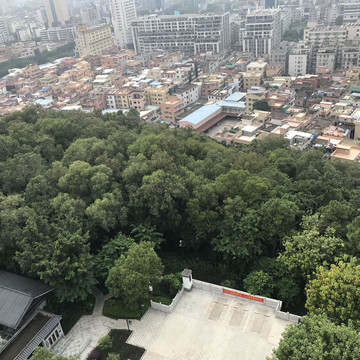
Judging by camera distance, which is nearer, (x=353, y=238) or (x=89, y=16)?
(x=353, y=238)

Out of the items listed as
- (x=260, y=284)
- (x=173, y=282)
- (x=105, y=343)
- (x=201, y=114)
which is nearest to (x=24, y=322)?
(x=105, y=343)

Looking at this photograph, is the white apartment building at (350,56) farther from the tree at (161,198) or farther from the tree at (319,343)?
the tree at (319,343)

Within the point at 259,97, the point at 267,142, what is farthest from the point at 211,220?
the point at 259,97

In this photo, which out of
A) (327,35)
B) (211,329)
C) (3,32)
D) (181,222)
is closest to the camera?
(211,329)

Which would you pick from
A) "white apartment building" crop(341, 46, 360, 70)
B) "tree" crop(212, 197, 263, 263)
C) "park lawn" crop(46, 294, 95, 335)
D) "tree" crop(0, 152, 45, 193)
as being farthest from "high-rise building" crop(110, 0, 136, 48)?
"park lawn" crop(46, 294, 95, 335)

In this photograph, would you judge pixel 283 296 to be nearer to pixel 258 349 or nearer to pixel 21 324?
pixel 258 349

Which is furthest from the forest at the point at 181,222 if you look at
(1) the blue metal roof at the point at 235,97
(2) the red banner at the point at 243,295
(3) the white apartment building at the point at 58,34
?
(3) the white apartment building at the point at 58,34

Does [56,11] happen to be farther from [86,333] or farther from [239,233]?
[86,333]
